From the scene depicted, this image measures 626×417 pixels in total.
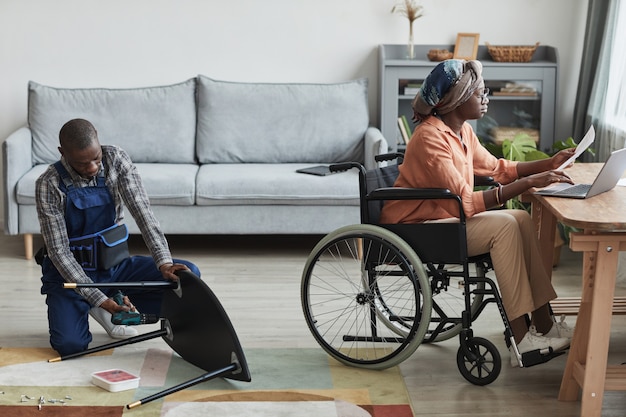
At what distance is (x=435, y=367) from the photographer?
10.4 ft

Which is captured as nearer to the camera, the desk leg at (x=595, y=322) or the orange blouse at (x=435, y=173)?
the desk leg at (x=595, y=322)

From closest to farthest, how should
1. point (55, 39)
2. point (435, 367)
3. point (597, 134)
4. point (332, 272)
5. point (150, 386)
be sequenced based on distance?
point (150, 386) → point (435, 367) → point (332, 272) → point (597, 134) → point (55, 39)

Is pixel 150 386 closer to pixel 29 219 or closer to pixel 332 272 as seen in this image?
pixel 332 272

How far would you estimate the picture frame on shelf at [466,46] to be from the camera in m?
5.14

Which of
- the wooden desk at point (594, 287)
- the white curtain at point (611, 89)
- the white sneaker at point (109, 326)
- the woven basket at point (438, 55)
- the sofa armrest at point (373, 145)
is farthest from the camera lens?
the woven basket at point (438, 55)

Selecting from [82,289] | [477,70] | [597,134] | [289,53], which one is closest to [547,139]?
[597,134]

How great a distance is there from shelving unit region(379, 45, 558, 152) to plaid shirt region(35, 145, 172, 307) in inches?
83.5

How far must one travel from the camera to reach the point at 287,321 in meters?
3.67

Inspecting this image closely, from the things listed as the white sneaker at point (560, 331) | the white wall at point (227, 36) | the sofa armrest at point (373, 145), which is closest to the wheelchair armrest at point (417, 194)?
the white sneaker at point (560, 331)

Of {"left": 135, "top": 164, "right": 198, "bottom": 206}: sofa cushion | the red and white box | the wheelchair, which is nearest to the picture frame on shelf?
{"left": 135, "top": 164, "right": 198, "bottom": 206}: sofa cushion

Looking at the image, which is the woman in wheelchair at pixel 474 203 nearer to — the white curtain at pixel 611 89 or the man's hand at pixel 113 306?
the man's hand at pixel 113 306

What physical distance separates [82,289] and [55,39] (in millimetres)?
2524

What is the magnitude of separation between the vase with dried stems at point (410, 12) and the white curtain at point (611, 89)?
3.35 ft

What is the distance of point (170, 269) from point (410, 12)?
2.57m
